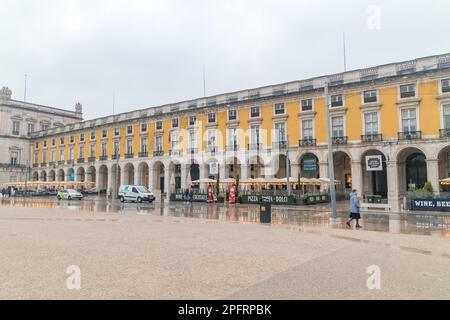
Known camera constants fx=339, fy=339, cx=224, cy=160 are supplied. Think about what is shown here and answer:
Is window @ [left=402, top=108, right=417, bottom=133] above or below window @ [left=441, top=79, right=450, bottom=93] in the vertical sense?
below

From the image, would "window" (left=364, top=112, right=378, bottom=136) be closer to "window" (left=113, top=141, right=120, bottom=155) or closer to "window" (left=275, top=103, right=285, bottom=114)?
"window" (left=275, top=103, right=285, bottom=114)

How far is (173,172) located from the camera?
51.8 meters

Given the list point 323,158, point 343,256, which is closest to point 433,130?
point 323,158

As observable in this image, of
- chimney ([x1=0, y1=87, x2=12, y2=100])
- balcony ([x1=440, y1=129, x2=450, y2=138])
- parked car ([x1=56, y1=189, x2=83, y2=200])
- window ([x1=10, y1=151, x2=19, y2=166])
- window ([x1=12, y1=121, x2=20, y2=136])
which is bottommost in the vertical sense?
parked car ([x1=56, y1=189, x2=83, y2=200])

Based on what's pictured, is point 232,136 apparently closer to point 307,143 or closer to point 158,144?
point 307,143

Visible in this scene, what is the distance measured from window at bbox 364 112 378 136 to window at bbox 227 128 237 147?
1650 centimetres

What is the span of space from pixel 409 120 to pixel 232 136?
21223mm

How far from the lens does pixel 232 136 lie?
46.2 meters

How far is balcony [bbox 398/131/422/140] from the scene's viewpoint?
111 feet

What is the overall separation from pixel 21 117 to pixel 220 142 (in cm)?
5371

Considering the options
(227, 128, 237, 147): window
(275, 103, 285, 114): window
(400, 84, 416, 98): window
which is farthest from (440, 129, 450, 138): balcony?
(227, 128, 237, 147): window

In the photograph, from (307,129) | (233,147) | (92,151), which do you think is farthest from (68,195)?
(307,129)

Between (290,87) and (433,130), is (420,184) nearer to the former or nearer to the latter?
(433,130)

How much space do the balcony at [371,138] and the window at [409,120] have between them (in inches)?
95.6
